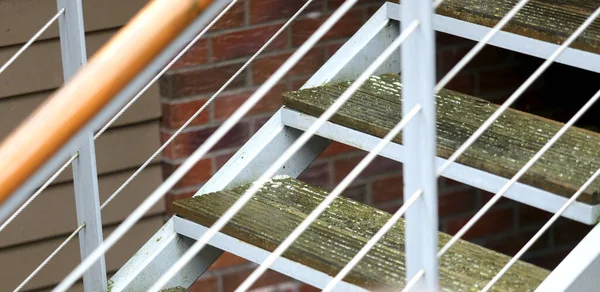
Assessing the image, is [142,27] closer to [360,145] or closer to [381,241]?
[381,241]

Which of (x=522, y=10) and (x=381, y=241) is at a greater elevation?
(x=522, y=10)

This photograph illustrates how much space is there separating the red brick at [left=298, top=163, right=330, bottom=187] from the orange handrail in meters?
2.00

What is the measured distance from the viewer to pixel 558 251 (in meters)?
3.59

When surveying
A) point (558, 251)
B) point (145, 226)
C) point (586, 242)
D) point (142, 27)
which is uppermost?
point (142, 27)

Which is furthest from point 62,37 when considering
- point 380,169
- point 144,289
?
point 380,169

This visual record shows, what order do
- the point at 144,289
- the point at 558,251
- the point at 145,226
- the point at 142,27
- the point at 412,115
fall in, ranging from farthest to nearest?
1. the point at 558,251
2. the point at 145,226
3. the point at 144,289
4. the point at 412,115
5. the point at 142,27

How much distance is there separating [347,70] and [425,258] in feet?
3.24

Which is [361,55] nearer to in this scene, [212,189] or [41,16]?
[212,189]

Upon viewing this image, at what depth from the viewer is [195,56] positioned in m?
2.77

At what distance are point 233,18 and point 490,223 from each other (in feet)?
3.91

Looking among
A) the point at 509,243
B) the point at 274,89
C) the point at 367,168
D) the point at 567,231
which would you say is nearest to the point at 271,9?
the point at 274,89

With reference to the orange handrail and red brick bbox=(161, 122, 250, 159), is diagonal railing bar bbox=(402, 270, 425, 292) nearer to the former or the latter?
the orange handrail

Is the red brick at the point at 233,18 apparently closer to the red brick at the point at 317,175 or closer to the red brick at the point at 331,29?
the red brick at the point at 331,29

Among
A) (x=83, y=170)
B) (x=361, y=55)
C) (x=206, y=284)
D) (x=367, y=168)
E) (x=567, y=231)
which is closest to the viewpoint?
(x=83, y=170)
